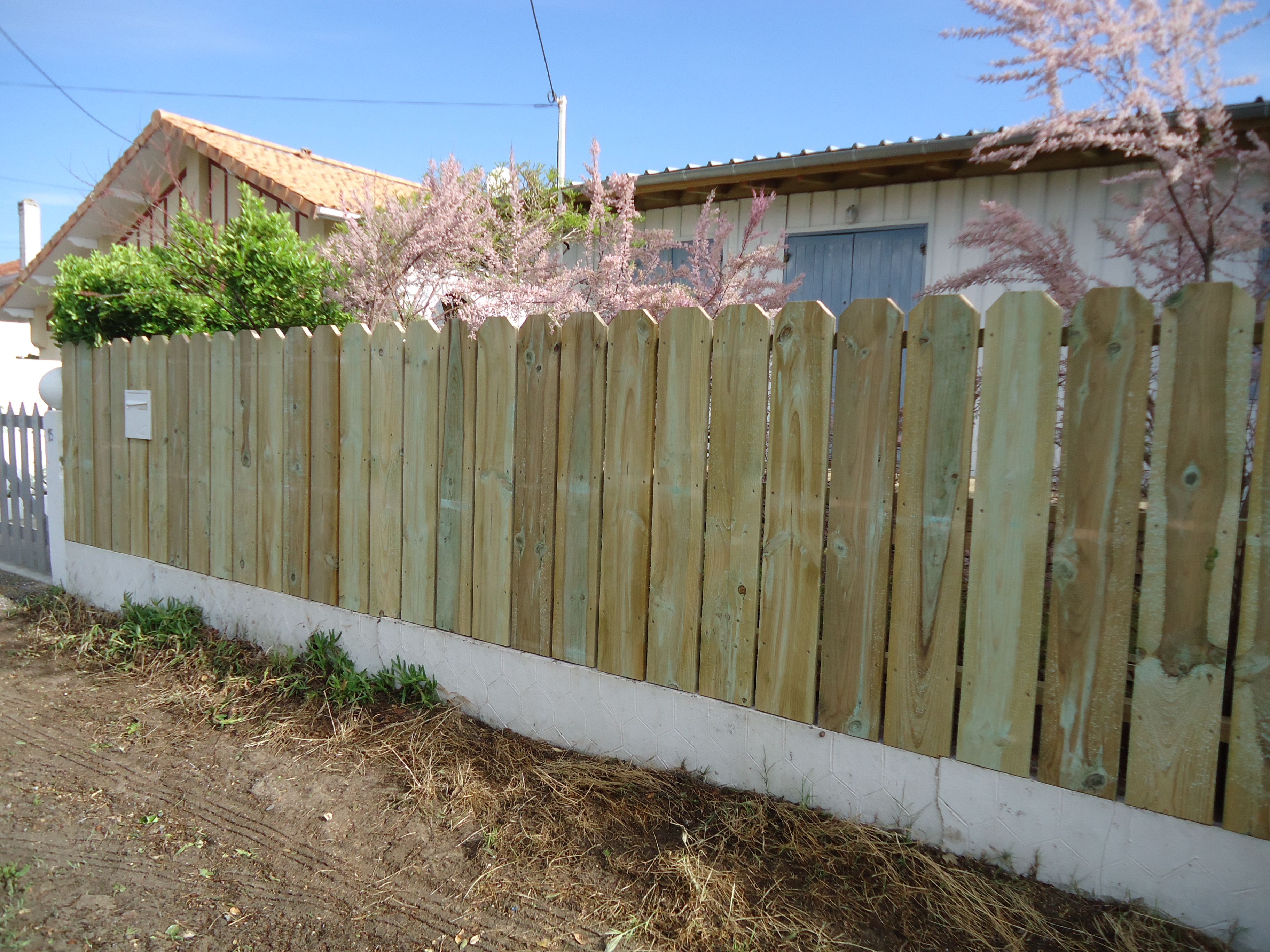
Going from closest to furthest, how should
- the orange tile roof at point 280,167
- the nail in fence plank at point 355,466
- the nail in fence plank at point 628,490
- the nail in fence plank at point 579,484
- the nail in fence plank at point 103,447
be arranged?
the nail in fence plank at point 628,490
the nail in fence plank at point 579,484
the nail in fence plank at point 355,466
the nail in fence plank at point 103,447
the orange tile roof at point 280,167

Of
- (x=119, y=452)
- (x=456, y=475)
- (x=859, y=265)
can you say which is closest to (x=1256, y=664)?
(x=456, y=475)

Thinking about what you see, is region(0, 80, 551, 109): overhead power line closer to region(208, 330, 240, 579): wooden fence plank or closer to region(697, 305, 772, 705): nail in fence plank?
region(208, 330, 240, 579): wooden fence plank

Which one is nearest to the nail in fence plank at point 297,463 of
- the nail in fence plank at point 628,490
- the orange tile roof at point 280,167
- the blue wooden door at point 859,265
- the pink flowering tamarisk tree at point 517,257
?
the pink flowering tamarisk tree at point 517,257

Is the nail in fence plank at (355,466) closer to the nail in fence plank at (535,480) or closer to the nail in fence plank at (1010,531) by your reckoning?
the nail in fence plank at (535,480)

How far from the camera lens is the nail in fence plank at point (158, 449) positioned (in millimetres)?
4930

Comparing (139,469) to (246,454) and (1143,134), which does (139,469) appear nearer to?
(246,454)

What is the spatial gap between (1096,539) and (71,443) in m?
6.32

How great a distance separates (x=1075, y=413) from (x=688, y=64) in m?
9.37

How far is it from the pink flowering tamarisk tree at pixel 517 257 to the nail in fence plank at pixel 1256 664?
2676 mm

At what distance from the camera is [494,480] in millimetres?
3459

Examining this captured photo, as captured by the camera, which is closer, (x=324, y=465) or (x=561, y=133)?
→ (x=324, y=465)

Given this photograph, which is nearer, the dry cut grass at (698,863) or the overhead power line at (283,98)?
the dry cut grass at (698,863)

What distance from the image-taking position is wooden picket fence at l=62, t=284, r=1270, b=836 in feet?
6.87

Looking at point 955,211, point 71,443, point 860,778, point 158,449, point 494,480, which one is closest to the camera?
point 860,778
